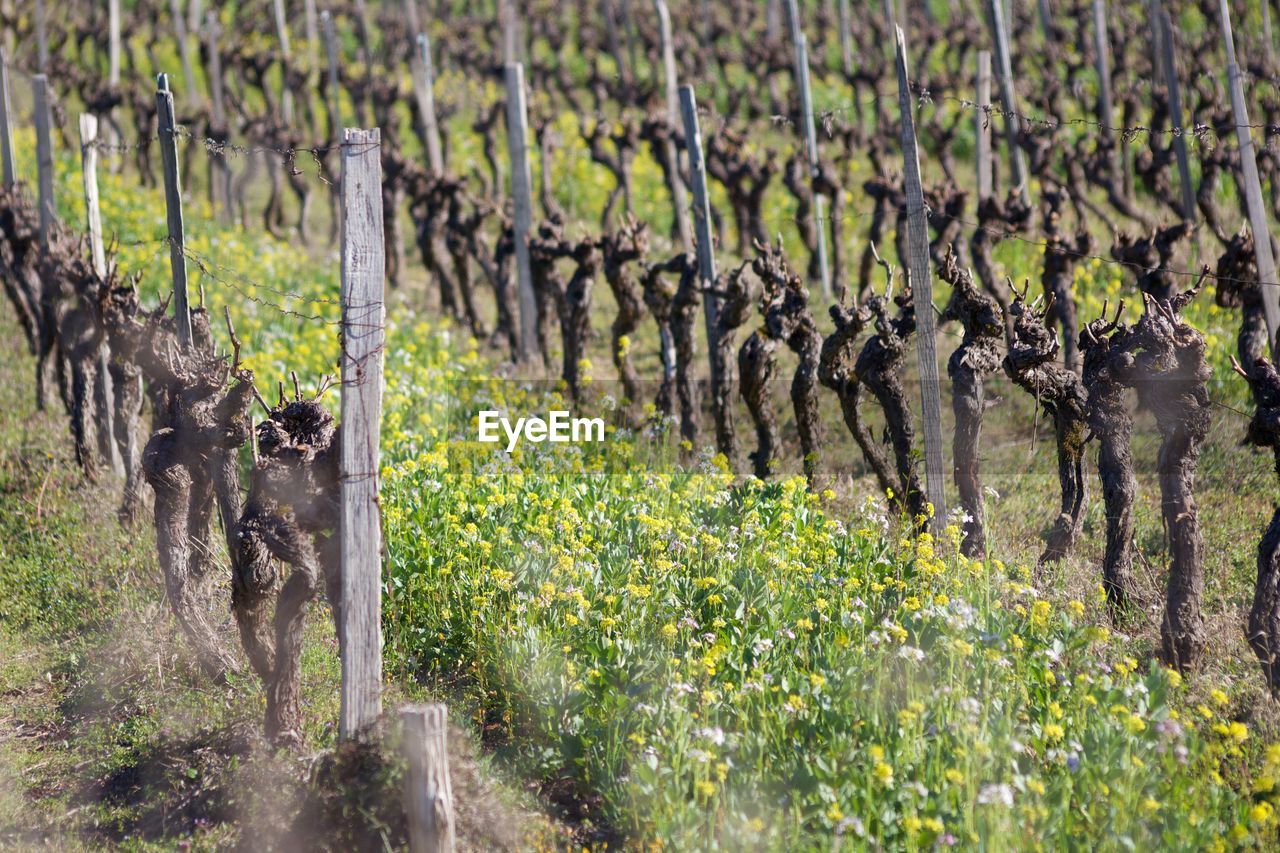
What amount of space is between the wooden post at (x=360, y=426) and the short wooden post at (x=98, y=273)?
395 centimetres

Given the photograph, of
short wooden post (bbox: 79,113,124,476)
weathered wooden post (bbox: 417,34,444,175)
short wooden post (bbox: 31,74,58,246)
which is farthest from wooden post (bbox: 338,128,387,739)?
weathered wooden post (bbox: 417,34,444,175)

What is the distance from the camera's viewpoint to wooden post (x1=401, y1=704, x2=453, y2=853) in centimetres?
450

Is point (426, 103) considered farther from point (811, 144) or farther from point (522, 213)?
point (522, 213)

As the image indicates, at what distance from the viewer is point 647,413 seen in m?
9.79

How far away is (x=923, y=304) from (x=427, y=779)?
3896 mm

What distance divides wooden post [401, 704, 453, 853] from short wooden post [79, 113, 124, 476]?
513cm

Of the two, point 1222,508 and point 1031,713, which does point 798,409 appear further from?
point 1031,713

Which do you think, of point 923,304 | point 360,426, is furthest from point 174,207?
point 923,304

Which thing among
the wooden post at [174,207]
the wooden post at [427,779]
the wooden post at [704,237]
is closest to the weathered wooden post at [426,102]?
the wooden post at [704,237]

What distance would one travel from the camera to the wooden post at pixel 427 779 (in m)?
4.50

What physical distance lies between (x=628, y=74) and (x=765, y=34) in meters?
4.09

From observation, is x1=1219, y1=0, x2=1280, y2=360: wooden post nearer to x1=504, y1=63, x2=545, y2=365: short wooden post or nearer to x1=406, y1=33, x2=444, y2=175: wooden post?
x1=504, y1=63, x2=545, y2=365: short wooden post

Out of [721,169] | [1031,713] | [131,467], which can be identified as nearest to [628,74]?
[721,169]

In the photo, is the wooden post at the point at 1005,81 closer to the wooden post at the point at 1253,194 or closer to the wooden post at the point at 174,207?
the wooden post at the point at 1253,194
